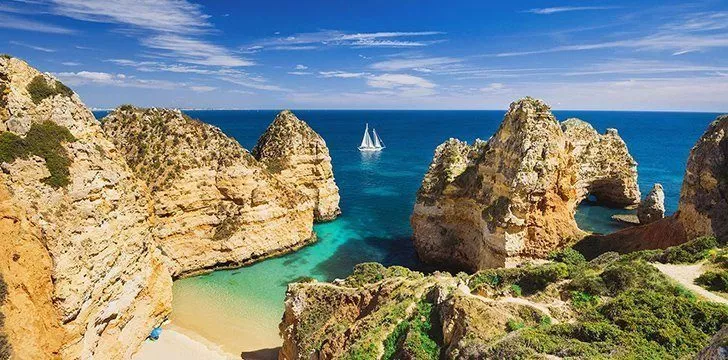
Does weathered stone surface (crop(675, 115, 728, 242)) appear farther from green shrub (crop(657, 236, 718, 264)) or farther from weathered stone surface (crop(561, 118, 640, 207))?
weathered stone surface (crop(561, 118, 640, 207))

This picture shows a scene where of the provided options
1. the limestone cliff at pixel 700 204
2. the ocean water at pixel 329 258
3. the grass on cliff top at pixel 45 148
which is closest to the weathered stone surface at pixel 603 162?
the ocean water at pixel 329 258

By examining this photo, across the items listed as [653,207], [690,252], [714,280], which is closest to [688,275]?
[714,280]

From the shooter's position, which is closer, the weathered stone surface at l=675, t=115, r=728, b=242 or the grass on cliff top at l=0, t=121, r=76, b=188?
the grass on cliff top at l=0, t=121, r=76, b=188

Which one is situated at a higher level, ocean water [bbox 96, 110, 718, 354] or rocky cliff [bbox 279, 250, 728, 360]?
rocky cliff [bbox 279, 250, 728, 360]

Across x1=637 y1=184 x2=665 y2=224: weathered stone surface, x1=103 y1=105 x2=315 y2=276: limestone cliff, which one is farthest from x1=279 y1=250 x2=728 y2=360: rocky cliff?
x1=637 y1=184 x2=665 y2=224: weathered stone surface

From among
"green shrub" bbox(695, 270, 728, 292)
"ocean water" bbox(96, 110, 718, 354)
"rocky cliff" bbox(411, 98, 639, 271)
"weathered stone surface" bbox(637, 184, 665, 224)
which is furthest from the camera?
"weathered stone surface" bbox(637, 184, 665, 224)

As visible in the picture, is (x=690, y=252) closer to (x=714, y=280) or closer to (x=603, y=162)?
(x=714, y=280)

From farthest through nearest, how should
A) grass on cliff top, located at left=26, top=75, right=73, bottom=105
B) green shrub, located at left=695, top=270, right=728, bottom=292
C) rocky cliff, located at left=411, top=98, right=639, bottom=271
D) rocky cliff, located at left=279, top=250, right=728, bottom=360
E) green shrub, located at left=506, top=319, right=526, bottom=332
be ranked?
rocky cliff, located at left=411, top=98, right=639, bottom=271 < grass on cliff top, located at left=26, top=75, right=73, bottom=105 < green shrub, located at left=695, top=270, right=728, bottom=292 < green shrub, located at left=506, top=319, right=526, bottom=332 < rocky cliff, located at left=279, top=250, right=728, bottom=360

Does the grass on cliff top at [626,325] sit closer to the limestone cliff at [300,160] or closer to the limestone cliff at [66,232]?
the limestone cliff at [66,232]
